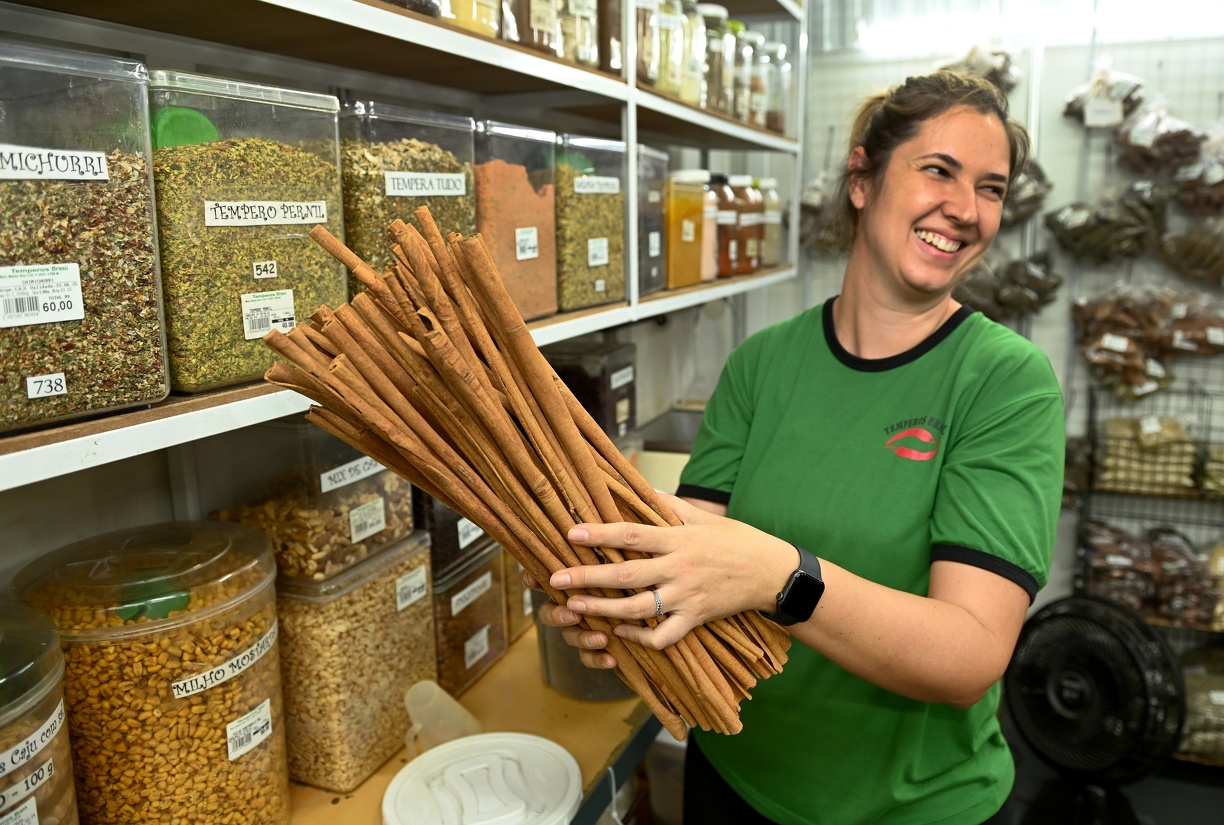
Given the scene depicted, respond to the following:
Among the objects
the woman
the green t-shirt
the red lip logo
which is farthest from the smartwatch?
the red lip logo

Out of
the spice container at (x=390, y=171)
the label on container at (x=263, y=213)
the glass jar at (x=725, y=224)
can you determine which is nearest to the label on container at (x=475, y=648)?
the spice container at (x=390, y=171)

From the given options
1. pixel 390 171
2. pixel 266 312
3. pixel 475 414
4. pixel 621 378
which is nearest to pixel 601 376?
pixel 621 378

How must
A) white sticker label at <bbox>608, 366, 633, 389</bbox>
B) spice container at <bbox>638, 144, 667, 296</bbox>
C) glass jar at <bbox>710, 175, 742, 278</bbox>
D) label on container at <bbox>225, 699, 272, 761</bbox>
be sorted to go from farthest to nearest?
glass jar at <bbox>710, 175, 742, 278</bbox>, white sticker label at <bbox>608, 366, 633, 389</bbox>, spice container at <bbox>638, 144, 667, 296</bbox>, label on container at <bbox>225, 699, 272, 761</bbox>

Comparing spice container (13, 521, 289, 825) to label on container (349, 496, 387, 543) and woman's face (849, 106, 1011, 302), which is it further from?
woman's face (849, 106, 1011, 302)

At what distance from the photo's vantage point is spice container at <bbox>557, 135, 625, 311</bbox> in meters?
1.36

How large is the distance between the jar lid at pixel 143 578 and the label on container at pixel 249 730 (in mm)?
130

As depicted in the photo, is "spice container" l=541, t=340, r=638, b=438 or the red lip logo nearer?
the red lip logo

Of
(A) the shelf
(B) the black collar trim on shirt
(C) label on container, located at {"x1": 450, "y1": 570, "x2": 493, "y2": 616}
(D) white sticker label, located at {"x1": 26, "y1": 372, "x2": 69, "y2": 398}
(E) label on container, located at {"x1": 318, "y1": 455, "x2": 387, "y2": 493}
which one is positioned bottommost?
(A) the shelf

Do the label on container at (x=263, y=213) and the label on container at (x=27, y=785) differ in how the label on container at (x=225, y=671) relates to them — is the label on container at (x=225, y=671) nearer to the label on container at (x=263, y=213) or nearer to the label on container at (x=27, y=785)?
the label on container at (x=27, y=785)

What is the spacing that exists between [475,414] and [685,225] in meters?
1.29

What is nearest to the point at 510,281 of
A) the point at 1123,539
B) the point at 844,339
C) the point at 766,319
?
the point at 844,339

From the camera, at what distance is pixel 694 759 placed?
1.30 metres

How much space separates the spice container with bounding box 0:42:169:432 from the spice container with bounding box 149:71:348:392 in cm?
3

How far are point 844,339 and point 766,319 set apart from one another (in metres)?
2.03
